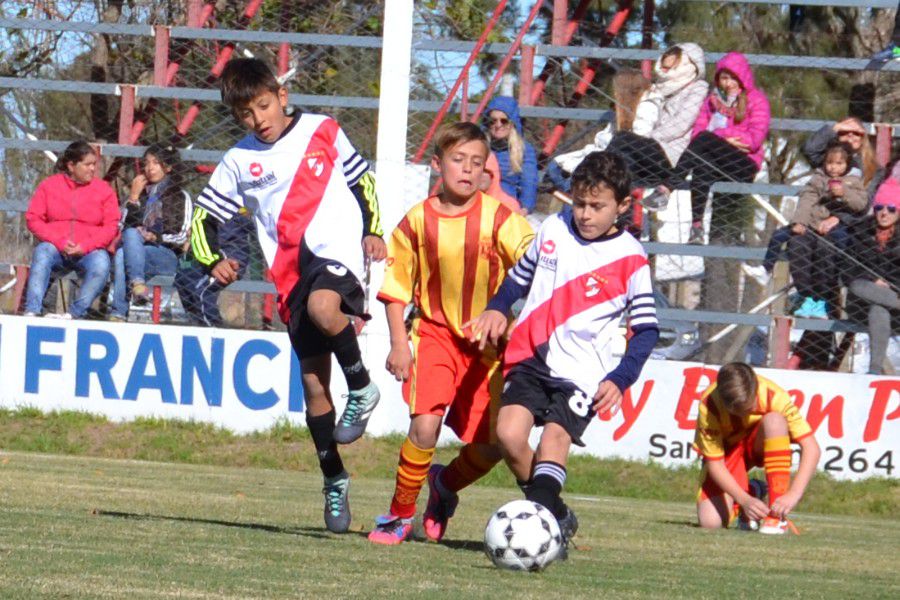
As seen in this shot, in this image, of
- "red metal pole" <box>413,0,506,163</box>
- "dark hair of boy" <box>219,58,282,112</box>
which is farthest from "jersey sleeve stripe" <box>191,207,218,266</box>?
"red metal pole" <box>413,0,506,163</box>

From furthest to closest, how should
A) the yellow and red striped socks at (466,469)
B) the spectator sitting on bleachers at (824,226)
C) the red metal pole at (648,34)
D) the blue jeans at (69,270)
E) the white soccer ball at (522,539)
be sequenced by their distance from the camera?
the red metal pole at (648,34), the blue jeans at (69,270), the spectator sitting on bleachers at (824,226), the yellow and red striped socks at (466,469), the white soccer ball at (522,539)

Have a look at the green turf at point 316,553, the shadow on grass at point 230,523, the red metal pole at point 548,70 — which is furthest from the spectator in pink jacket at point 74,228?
the shadow on grass at point 230,523

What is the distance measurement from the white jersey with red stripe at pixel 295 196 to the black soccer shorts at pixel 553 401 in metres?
1.11

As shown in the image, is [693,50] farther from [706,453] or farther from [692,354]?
[706,453]

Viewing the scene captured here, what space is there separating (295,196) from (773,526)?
4.07m

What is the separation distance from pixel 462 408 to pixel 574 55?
9.69 metres

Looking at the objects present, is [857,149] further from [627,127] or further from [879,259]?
[627,127]

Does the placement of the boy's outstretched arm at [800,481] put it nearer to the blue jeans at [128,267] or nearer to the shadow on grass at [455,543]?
the shadow on grass at [455,543]

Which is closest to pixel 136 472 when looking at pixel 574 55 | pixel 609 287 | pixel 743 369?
pixel 743 369

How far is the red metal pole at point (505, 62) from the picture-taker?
50.4ft

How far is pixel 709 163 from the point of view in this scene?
14672 mm

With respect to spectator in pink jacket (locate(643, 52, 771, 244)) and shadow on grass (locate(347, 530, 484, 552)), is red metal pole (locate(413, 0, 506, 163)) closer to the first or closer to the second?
spectator in pink jacket (locate(643, 52, 771, 244))

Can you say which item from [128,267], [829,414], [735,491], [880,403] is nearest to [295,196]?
[735,491]

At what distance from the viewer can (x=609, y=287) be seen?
6801 millimetres
